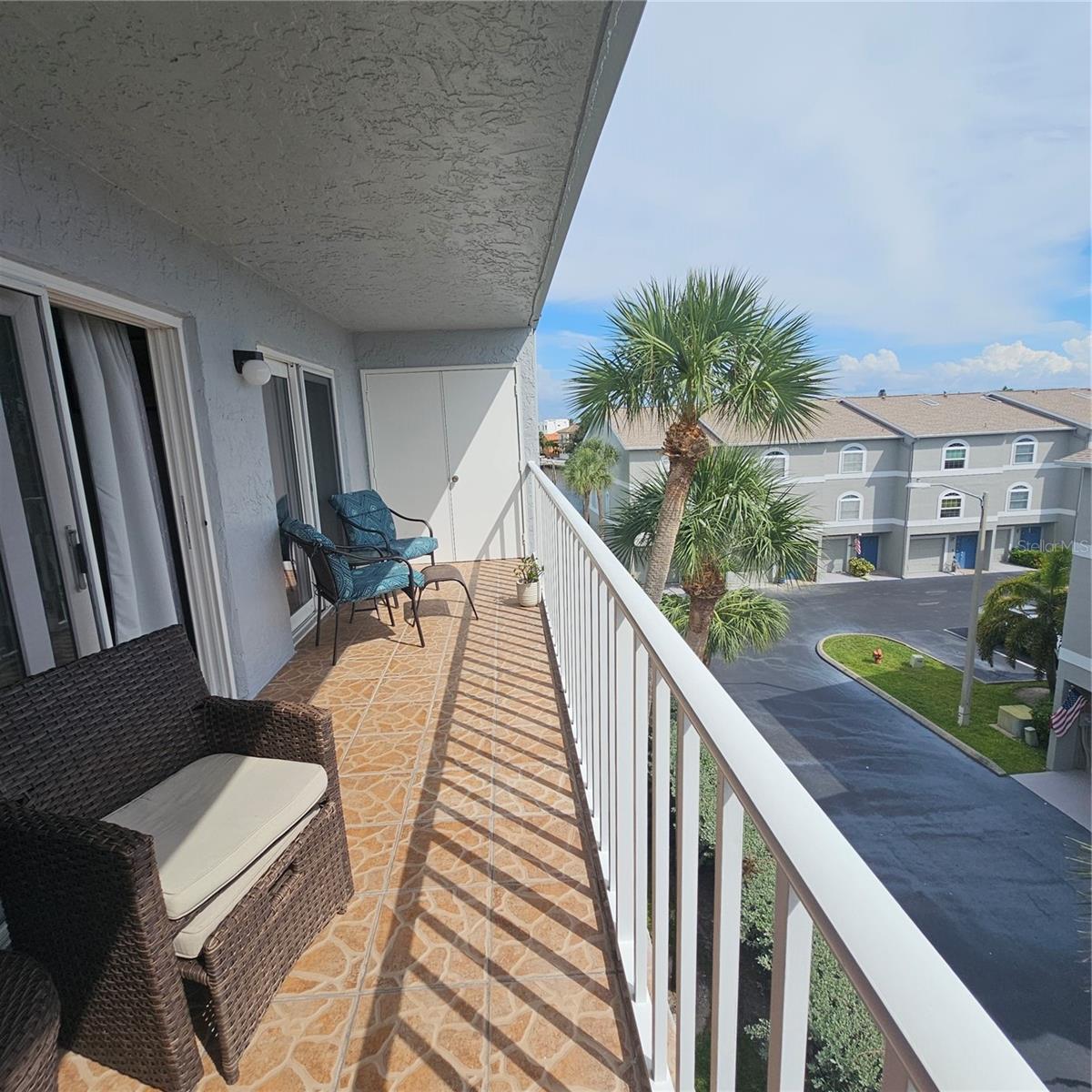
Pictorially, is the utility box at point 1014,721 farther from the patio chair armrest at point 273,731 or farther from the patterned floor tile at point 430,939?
the patio chair armrest at point 273,731

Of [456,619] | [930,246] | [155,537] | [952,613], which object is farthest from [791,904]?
[930,246]

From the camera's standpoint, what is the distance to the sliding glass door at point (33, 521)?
1.89 m

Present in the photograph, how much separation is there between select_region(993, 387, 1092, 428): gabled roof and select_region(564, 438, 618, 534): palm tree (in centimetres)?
2144

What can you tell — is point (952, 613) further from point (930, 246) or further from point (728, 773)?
point (728, 773)

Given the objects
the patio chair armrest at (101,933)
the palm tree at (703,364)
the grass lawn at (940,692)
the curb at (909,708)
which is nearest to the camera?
the patio chair armrest at (101,933)

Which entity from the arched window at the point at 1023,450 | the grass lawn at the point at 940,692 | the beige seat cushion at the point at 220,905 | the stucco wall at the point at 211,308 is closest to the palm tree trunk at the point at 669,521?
the stucco wall at the point at 211,308

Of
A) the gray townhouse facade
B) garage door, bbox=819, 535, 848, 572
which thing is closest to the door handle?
the gray townhouse facade

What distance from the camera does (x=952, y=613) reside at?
26125mm

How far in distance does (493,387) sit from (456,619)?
2841mm

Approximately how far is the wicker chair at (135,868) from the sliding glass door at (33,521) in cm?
48

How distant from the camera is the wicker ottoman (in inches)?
38.2

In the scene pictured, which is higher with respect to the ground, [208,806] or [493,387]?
[493,387]

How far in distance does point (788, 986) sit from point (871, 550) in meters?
33.8

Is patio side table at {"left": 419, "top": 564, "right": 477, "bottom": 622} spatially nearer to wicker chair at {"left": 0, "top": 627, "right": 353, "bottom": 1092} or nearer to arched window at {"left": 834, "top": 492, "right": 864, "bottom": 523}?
wicker chair at {"left": 0, "top": 627, "right": 353, "bottom": 1092}
